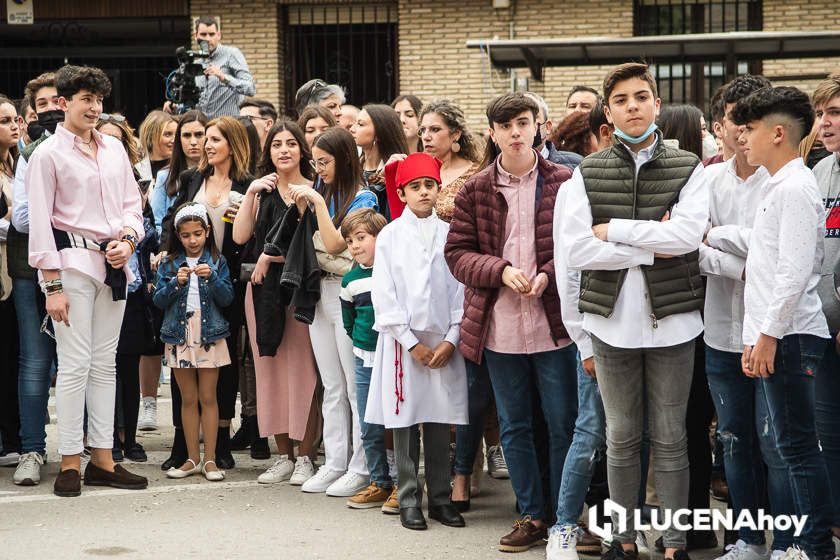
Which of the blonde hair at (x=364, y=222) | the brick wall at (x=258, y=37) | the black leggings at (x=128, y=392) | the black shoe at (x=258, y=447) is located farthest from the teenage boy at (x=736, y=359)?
the brick wall at (x=258, y=37)

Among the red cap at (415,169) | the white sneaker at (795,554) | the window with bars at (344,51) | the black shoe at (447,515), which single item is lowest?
the black shoe at (447,515)

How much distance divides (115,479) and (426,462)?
6.55ft

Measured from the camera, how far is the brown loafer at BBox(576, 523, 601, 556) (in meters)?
5.52

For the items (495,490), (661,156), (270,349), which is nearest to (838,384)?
(661,156)

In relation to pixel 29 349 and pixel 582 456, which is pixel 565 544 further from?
pixel 29 349

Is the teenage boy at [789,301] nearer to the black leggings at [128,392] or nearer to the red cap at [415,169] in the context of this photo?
the red cap at [415,169]

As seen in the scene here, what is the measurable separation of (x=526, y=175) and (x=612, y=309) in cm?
106

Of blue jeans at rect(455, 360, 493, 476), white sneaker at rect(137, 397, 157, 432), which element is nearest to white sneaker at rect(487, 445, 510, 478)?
blue jeans at rect(455, 360, 493, 476)

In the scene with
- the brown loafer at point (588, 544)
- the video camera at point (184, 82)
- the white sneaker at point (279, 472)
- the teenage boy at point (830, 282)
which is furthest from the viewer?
the video camera at point (184, 82)

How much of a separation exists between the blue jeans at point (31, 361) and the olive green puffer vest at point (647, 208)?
379cm

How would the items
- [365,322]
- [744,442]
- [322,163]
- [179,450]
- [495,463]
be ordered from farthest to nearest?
[179,450] < [495,463] < [322,163] < [365,322] < [744,442]

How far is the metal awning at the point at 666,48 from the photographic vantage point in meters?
13.0

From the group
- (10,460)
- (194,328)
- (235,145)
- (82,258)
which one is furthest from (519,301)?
(10,460)

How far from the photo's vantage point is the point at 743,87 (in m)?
5.41
